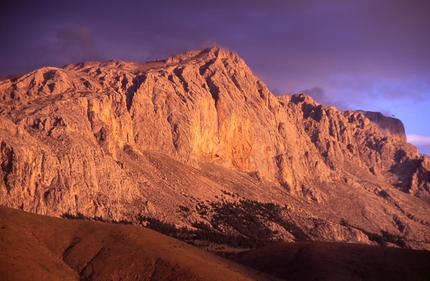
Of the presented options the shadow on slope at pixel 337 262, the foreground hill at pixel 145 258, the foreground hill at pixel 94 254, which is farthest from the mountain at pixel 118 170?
the shadow on slope at pixel 337 262

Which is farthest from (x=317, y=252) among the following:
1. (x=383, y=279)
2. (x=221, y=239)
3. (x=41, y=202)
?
(x=41, y=202)

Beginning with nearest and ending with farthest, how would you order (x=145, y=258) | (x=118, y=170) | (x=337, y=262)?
(x=145, y=258) < (x=337, y=262) < (x=118, y=170)

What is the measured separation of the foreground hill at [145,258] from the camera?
6806 cm

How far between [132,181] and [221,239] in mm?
30005

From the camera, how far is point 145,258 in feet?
235

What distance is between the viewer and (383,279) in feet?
253

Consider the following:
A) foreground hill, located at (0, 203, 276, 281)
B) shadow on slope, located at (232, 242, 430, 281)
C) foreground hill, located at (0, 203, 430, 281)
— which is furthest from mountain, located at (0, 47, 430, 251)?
shadow on slope, located at (232, 242, 430, 281)

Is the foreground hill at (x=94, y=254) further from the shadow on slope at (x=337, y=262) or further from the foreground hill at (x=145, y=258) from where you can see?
the shadow on slope at (x=337, y=262)

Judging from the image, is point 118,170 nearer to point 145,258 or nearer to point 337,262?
point 337,262

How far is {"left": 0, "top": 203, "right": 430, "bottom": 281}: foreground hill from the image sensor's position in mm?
68062

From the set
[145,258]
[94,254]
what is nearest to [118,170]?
[94,254]

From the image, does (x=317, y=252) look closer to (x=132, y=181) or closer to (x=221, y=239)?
(x=221, y=239)

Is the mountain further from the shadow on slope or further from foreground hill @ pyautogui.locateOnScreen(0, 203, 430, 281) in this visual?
the shadow on slope

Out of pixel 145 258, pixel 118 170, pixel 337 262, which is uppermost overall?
pixel 118 170
